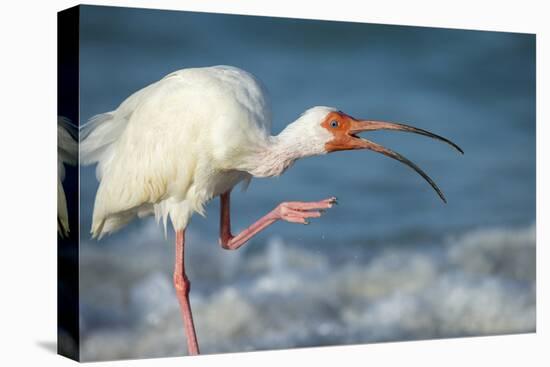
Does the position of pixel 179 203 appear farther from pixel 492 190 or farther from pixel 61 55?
pixel 492 190

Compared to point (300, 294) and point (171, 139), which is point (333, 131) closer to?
point (171, 139)

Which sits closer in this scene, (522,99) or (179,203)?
(179,203)

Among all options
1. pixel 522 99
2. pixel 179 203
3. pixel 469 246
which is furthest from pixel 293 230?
pixel 522 99

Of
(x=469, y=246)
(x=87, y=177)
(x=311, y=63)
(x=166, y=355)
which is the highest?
(x=311, y=63)

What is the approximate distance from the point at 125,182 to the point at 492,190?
3642 mm

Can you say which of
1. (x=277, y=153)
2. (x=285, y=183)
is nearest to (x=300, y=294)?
(x=285, y=183)

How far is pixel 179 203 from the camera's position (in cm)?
1002

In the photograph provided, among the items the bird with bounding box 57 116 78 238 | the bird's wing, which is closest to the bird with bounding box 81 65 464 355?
the bird's wing

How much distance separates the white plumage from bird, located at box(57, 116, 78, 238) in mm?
124

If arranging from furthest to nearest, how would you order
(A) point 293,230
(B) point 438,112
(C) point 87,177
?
(B) point 438,112 → (A) point 293,230 → (C) point 87,177

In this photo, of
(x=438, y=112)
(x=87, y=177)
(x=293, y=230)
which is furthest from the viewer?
(x=438, y=112)

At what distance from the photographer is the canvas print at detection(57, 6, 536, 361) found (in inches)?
385

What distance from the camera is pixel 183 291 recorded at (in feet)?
33.0

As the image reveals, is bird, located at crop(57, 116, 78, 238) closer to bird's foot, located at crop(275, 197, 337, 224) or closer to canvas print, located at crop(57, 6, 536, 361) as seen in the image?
canvas print, located at crop(57, 6, 536, 361)
